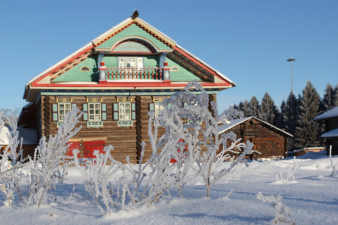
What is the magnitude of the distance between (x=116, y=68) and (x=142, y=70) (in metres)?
1.33

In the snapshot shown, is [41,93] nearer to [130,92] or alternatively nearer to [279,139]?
[130,92]

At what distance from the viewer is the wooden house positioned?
18.2 m

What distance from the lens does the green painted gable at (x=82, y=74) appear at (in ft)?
60.5

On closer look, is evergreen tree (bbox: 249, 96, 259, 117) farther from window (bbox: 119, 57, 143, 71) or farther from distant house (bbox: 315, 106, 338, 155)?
window (bbox: 119, 57, 143, 71)

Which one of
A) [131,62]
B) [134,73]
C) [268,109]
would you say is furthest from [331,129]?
[268,109]

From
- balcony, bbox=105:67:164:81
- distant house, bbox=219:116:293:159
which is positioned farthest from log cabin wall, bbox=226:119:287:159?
balcony, bbox=105:67:164:81

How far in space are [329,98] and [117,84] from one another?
39.0m

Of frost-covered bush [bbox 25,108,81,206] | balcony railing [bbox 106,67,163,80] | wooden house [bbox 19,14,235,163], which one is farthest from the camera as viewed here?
balcony railing [bbox 106,67,163,80]

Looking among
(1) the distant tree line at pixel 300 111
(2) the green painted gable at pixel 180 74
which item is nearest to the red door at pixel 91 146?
(2) the green painted gable at pixel 180 74

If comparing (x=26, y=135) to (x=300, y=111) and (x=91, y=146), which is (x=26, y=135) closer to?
(x=91, y=146)

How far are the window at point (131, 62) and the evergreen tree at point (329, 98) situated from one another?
36.2m

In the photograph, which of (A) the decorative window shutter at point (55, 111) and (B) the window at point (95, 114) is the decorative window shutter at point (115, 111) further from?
(A) the decorative window shutter at point (55, 111)

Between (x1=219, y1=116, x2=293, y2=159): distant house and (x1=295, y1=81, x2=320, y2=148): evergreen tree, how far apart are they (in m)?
17.1

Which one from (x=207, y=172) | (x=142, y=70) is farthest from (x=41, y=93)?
(x=207, y=172)
